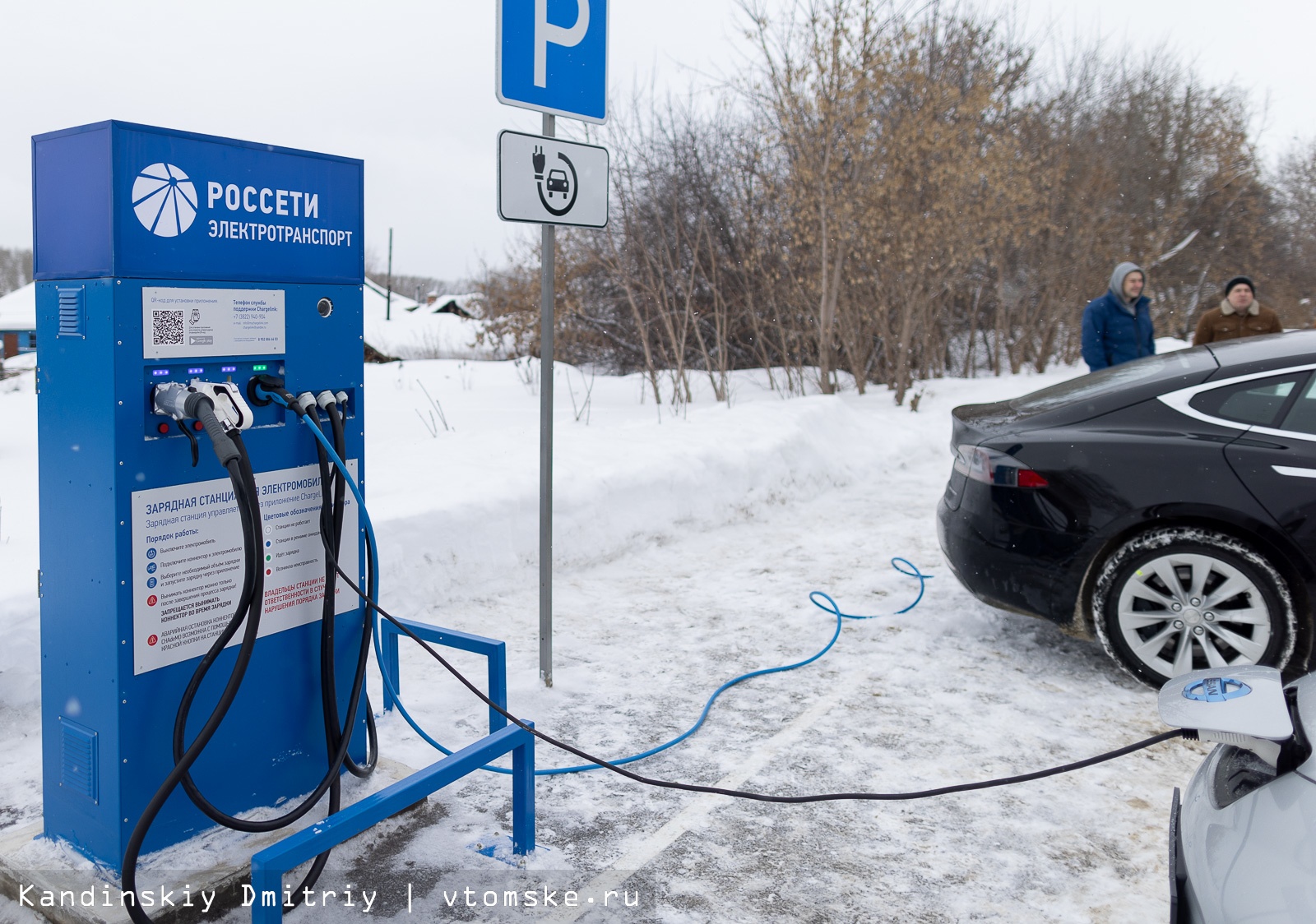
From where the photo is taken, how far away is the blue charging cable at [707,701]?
3.13 meters

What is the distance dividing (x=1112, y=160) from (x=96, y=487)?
100 ft

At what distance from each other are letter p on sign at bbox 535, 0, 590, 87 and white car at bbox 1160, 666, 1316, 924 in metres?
3.61

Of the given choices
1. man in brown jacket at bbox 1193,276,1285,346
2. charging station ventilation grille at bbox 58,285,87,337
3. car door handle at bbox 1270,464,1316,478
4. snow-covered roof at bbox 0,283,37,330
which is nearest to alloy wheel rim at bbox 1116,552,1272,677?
car door handle at bbox 1270,464,1316,478

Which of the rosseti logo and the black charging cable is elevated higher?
the rosseti logo

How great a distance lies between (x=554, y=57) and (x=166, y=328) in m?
2.48

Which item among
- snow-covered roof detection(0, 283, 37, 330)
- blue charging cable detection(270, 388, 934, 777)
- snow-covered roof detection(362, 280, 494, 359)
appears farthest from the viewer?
snow-covered roof detection(0, 283, 37, 330)

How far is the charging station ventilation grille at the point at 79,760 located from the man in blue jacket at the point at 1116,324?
27.2 ft

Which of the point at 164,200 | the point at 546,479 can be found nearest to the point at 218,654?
the point at 164,200

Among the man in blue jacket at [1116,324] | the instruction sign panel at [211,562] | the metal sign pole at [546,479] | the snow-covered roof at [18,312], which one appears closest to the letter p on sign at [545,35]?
the metal sign pole at [546,479]

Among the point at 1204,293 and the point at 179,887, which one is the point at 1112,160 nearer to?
the point at 1204,293

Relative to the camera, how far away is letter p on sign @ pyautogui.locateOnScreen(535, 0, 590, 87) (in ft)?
14.9

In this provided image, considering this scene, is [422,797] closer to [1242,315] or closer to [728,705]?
[728,705]

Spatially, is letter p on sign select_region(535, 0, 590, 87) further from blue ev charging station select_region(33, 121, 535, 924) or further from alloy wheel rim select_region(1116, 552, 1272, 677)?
alloy wheel rim select_region(1116, 552, 1272, 677)

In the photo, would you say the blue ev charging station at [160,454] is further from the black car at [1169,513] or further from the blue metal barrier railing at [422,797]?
the black car at [1169,513]
